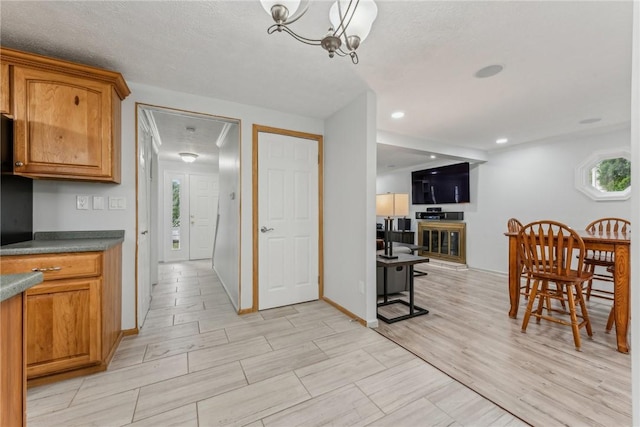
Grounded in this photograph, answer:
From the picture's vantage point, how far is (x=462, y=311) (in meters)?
3.02

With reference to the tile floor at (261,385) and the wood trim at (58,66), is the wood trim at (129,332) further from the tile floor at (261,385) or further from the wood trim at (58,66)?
the wood trim at (58,66)

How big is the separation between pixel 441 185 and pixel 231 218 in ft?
15.3

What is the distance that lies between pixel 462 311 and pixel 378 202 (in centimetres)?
159

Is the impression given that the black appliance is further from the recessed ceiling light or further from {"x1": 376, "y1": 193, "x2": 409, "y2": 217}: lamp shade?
the recessed ceiling light

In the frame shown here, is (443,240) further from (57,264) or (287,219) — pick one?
(57,264)

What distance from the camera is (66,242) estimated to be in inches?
79.0

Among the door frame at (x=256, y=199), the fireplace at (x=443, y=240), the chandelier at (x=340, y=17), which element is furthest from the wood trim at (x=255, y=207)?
the fireplace at (x=443, y=240)

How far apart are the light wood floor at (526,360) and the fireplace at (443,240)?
238 cm

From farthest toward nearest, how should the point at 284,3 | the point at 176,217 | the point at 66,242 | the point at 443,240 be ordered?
the point at 176,217, the point at 443,240, the point at 66,242, the point at 284,3

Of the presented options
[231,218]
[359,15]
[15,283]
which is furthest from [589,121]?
[15,283]

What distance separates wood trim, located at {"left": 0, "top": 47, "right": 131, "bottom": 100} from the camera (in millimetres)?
1769

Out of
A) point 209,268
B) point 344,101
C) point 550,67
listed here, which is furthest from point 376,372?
point 209,268

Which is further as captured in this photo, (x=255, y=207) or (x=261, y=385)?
(x=255, y=207)

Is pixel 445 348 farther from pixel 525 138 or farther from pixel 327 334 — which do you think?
pixel 525 138
